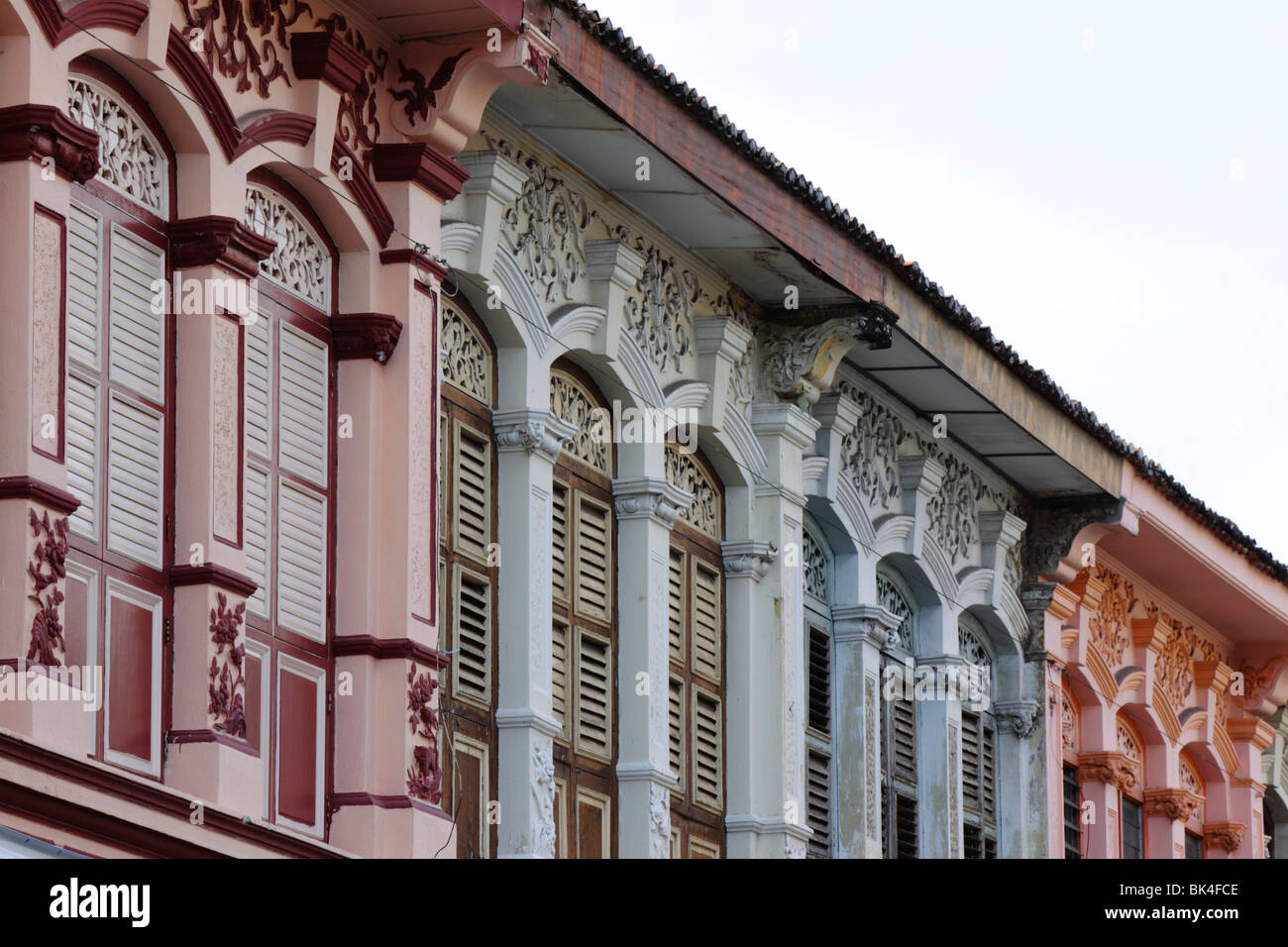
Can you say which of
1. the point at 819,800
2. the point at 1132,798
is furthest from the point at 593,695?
the point at 1132,798

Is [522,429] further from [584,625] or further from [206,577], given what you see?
[206,577]

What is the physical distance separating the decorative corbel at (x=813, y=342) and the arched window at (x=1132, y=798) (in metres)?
6.20

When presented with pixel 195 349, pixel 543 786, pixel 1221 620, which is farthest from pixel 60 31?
pixel 1221 620

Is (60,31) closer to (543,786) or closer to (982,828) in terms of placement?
(543,786)

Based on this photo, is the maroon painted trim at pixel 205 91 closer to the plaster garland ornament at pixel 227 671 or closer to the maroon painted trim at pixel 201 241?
the maroon painted trim at pixel 201 241

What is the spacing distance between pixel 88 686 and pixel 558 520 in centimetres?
471

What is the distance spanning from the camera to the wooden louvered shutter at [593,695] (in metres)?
15.5

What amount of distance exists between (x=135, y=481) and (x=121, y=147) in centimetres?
129

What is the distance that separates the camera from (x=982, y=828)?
20.5 metres

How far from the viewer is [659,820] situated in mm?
15688

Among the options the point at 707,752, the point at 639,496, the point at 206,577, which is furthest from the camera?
the point at 707,752

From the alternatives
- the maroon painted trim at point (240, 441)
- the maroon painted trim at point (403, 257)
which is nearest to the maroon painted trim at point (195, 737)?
the maroon painted trim at point (240, 441)

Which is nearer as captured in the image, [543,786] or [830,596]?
[543,786]

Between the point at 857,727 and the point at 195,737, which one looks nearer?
the point at 195,737
